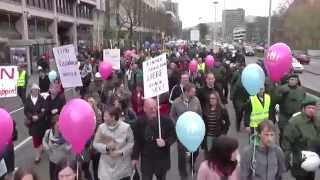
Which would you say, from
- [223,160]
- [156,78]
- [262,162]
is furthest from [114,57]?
[223,160]

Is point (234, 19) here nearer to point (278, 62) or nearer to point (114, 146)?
point (278, 62)

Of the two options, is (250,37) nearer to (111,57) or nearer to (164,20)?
(164,20)

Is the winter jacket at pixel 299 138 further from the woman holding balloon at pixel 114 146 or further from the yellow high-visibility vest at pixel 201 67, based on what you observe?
the yellow high-visibility vest at pixel 201 67

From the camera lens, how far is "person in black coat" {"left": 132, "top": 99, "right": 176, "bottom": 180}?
6770mm

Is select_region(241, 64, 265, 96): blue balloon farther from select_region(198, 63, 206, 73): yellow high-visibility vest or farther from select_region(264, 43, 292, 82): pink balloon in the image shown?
select_region(198, 63, 206, 73): yellow high-visibility vest

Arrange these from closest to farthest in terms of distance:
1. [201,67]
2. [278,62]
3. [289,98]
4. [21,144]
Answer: [289,98], [278,62], [21,144], [201,67]

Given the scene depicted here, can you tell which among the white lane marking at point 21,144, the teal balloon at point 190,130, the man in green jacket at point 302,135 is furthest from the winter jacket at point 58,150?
the white lane marking at point 21,144

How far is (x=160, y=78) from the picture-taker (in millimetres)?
7590

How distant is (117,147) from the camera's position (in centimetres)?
639

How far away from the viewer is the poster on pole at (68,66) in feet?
35.7

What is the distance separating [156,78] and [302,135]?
7.55ft

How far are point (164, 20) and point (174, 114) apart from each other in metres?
77.3

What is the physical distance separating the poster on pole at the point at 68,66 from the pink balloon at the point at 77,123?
471cm

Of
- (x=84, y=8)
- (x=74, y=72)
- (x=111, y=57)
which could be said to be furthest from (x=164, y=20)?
(x=74, y=72)
